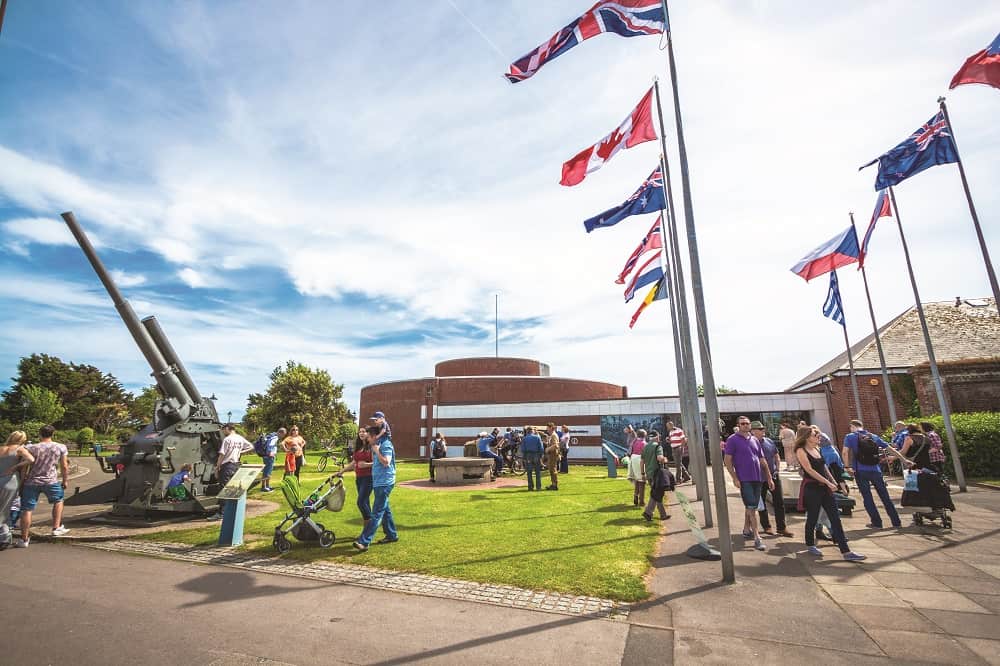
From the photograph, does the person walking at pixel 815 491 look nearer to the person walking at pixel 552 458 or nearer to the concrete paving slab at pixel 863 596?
the concrete paving slab at pixel 863 596

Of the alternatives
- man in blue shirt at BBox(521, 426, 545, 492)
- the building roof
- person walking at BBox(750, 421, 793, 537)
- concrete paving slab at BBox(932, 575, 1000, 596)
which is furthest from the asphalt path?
the building roof

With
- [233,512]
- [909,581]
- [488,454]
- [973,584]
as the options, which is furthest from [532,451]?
[973,584]

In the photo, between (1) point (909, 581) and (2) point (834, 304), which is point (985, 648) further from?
(2) point (834, 304)

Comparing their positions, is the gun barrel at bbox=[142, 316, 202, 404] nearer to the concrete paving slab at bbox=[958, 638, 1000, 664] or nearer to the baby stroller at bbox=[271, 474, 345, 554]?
the baby stroller at bbox=[271, 474, 345, 554]

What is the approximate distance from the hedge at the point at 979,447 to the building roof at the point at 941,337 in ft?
17.1

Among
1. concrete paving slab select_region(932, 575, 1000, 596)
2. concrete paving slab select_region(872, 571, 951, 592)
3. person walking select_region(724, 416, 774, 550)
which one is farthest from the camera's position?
person walking select_region(724, 416, 774, 550)

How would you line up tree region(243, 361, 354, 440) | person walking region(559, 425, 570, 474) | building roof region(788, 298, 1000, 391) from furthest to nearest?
tree region(243, 361, 354, 440) < building roof region(788, 298, 1000, 391) < person walking region(559, 425, 570, 474)

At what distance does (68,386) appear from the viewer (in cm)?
4916

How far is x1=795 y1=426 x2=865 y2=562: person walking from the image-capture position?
6.30 metres

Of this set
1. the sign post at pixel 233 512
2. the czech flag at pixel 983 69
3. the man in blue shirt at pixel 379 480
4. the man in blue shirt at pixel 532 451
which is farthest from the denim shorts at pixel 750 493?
the czech flag at pixel 983 69

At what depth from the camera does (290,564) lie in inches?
247

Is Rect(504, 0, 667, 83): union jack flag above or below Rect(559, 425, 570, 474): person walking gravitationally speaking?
above

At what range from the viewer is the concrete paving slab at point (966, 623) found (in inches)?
156

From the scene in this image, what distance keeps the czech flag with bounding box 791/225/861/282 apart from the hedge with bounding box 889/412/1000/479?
303 inches
